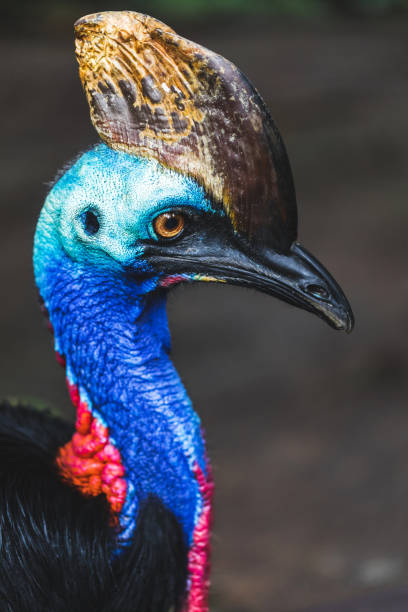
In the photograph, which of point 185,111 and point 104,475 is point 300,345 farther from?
point 185,111

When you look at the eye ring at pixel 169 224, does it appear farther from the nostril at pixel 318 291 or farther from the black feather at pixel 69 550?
the black feather at pixel 69 550

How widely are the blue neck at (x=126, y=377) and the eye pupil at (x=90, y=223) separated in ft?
0.32

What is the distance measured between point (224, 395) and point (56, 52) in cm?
547

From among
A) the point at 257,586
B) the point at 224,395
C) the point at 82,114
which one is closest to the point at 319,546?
the point at 257,586

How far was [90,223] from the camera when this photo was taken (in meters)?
1.85

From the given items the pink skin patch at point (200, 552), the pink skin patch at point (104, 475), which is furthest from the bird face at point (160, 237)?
the pink skin patch at point (200, 552)

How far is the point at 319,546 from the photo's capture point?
4.21 m

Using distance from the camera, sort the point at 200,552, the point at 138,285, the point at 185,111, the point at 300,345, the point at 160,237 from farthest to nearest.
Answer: the point at 300,345, the point at 200,552, the point at 138,285, the point at 160,237, the point at 185,111

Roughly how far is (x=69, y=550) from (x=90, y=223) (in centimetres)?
66

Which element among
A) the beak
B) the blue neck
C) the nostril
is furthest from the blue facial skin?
the nostril

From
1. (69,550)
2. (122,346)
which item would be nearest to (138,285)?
(122,346)

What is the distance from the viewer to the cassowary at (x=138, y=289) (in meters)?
1.71

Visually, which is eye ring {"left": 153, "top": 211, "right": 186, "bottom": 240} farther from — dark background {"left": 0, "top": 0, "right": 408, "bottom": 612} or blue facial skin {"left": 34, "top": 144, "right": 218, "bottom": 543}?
dark background {"left": 0, "top": 0, "right": 408, "bottom": 612}

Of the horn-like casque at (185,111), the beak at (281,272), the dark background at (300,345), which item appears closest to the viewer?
the horn-like casque at (185,111)
